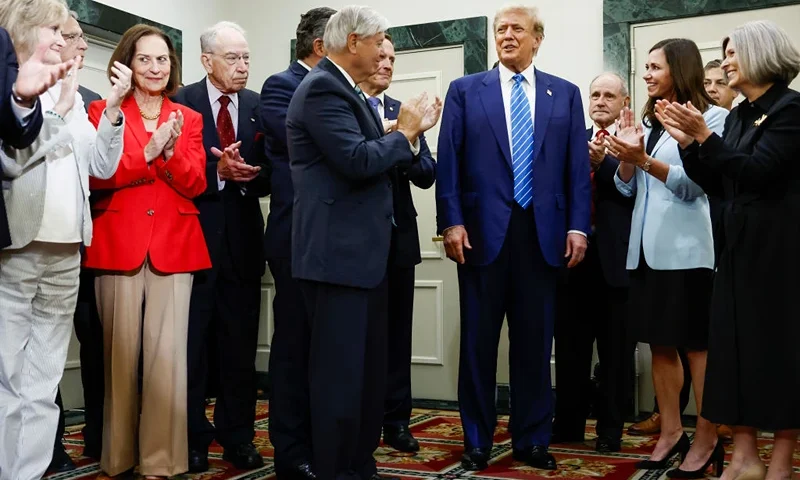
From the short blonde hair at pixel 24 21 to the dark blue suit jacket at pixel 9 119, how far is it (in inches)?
5.5

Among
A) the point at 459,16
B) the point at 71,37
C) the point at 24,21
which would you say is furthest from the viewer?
the point at 459,16

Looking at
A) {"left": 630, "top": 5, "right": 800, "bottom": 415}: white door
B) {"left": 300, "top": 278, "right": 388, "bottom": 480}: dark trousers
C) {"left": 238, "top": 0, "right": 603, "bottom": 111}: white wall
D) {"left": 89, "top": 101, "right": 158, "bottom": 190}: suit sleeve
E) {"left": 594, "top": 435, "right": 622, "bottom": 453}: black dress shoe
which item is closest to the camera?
{"left": 300, "top": 278, "right": 388, "bottom": 480}: dark trousers

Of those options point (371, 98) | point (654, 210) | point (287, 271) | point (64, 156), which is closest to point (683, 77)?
point (654, 210)

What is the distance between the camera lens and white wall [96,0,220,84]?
16.6ft

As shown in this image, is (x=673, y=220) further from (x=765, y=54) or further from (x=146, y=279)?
(x=146, y=279)

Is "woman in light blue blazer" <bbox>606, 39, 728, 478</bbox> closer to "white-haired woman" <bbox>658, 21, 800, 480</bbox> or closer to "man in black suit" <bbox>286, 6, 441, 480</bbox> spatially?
"white-haired woman" <bbox>658, 21, 800, 480</bbox>

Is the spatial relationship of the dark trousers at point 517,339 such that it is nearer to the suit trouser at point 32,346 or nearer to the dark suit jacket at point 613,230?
the dark suit jacket at point 613,230

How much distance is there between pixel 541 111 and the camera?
11.3 ft

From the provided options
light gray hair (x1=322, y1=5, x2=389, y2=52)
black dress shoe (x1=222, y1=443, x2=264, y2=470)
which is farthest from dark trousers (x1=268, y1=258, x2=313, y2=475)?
light gray hair (x1=322, y1=5, x2=389, y2=52)

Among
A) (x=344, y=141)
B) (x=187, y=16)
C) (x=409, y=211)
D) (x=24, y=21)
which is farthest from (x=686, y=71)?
(x=187, y=16)

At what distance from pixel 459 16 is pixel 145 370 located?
9.63 ft

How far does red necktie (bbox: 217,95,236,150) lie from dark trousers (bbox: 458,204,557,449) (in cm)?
108

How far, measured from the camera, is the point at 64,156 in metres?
2.71

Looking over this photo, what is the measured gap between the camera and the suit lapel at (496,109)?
3409mm
